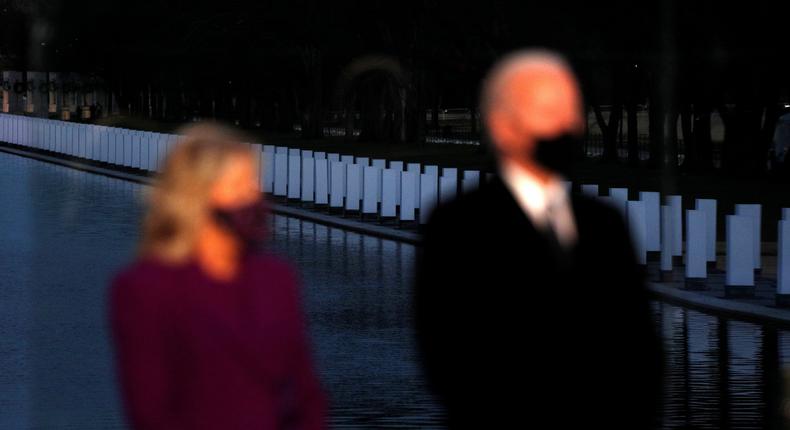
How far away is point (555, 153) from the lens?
4328mm

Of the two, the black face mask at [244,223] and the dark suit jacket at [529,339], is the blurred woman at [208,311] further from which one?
the dark suit jacket at [529,339]

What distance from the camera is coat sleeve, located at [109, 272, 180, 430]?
4043mm

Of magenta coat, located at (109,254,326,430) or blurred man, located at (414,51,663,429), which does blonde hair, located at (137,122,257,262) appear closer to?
magenta coat, located at (109,254,326,430)

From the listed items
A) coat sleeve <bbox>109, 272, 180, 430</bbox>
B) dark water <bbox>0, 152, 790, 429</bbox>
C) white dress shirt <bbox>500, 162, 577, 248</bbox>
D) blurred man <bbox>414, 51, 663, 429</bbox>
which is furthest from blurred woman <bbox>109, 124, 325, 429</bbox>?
dark water <bbox>0, 152, 790, 429</bbox>

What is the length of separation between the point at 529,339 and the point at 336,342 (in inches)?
388

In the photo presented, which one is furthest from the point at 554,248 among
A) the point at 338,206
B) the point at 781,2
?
the point at 781,2

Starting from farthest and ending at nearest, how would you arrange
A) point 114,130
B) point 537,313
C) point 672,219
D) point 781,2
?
point 114,130 < point 781,2 < point 672,219 < point 537,313

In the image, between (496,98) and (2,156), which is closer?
(496,98)

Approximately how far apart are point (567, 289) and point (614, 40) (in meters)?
40.8

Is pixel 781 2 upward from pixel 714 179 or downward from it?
upward

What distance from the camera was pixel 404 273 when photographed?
20312 millimetres

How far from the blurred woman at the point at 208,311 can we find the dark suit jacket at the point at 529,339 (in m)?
0.35

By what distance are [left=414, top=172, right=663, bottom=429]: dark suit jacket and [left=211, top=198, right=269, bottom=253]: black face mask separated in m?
0.43

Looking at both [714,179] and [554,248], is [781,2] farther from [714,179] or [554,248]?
[554,248]
